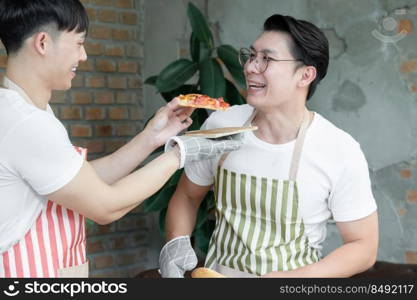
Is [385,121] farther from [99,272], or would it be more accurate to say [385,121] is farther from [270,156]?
[99,272]

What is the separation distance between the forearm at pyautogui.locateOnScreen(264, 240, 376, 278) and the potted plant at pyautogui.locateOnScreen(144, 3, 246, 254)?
133 centimetres

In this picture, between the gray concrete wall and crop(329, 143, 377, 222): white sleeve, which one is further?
the gray concrete wall

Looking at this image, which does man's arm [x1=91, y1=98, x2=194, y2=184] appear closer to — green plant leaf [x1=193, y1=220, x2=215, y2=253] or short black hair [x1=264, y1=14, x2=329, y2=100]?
short black hair [x1=264, y1=14, x2=329, y2=100]

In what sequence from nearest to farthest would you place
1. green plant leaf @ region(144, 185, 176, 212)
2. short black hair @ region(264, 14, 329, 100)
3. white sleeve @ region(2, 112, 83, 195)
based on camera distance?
1. white sleeve @ region(2, 112, 83, 195)
2. short black hair @ region(264, 14, 329, 100)
3. green plant leaf @ region(144, 185, 176, 212)

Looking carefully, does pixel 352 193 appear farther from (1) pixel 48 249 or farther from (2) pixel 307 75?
(1) pixel 48 249

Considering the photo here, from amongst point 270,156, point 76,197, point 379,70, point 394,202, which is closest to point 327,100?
point 379,70

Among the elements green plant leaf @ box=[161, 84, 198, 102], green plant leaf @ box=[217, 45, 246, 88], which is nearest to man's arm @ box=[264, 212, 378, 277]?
green plant leaf @ box=[217, 45, 246, 88]

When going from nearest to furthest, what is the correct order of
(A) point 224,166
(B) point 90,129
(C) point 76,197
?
(C) point 76,197, (A) point 224,166, (B) point 90,129

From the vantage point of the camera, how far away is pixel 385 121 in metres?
3.23

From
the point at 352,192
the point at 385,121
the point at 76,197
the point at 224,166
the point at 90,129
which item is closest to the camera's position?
the point at 76,197

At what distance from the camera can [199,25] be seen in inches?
137

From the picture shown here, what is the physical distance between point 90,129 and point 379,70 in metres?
1.65

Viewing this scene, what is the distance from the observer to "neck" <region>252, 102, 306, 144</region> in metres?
2.25

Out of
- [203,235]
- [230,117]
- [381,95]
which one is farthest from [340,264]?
[203,235]
